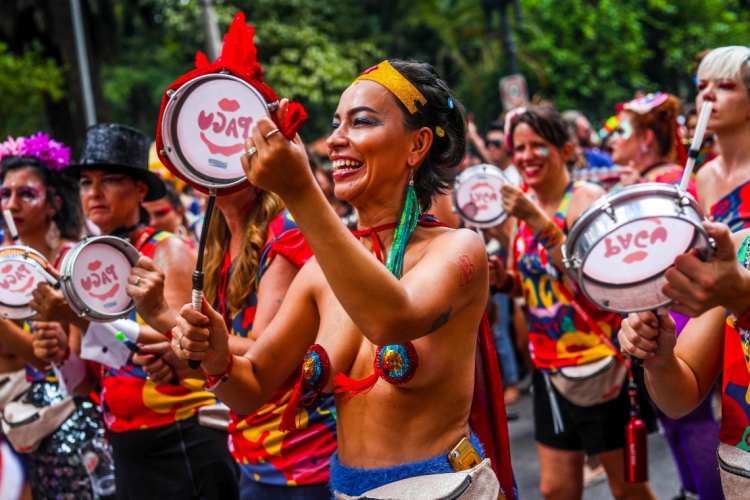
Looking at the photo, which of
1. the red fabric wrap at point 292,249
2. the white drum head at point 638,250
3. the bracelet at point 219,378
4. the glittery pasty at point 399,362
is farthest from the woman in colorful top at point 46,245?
the white drum head at point 638,250

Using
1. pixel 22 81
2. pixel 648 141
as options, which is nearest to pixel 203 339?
pixel 648 141

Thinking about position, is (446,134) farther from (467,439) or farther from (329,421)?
(329,421)

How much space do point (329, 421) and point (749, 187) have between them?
2092mm

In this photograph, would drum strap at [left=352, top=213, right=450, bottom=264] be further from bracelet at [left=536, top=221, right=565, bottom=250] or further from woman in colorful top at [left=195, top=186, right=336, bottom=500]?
bracelet at [left=536, top=221, right=565, bottom=250]

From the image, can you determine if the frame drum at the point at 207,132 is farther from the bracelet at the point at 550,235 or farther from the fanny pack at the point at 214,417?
the bracelet at the point at 550,235

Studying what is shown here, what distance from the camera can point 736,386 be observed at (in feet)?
6.91

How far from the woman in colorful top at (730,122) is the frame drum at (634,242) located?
1918 mm

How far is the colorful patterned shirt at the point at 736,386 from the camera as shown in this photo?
2.07 metres

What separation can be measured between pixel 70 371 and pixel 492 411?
249 centimetres

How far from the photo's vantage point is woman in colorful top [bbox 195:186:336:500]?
2.90 metres

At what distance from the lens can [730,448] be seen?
2113 mm

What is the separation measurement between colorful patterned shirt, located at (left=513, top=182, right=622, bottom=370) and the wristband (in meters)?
2.44

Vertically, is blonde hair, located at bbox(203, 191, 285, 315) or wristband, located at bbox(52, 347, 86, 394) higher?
blonde hair, located at bbox(203, 191, 285, 315)

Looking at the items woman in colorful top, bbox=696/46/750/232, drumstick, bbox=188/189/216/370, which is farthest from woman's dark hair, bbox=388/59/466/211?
woman in colorful top, bbox=696/46/750/232
